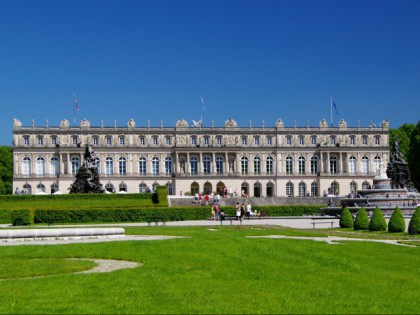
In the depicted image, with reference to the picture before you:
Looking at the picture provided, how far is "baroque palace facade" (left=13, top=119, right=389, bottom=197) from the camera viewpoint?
291ft

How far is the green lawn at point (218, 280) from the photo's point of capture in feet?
33.7

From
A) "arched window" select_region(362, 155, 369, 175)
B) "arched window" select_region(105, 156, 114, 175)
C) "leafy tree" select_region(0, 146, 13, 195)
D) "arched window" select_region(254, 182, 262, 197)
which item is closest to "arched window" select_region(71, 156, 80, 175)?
"arched window" select_region(105, 156, 114, 175)

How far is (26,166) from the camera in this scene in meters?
88.5

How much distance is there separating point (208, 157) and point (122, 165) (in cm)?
1266

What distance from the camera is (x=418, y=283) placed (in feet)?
42.6

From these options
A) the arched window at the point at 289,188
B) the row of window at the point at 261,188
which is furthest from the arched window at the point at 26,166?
the arched window at the point at 289,188

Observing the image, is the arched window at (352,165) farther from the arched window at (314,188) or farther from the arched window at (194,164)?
the arched window at (194,164)

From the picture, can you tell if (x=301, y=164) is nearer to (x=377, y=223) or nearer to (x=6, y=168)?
(x=6, y=168)

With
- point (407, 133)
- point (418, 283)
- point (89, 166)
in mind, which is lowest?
point (418, 283)

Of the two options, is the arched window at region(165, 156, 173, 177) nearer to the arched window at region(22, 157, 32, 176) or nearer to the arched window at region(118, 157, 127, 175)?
the arched window at region(118, 157, 127, 175)

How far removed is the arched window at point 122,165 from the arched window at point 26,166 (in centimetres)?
1260

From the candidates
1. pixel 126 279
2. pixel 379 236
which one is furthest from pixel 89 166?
pixel 126 279

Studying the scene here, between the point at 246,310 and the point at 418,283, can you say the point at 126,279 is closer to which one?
the point at 246,310

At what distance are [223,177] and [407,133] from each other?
2908 cm
